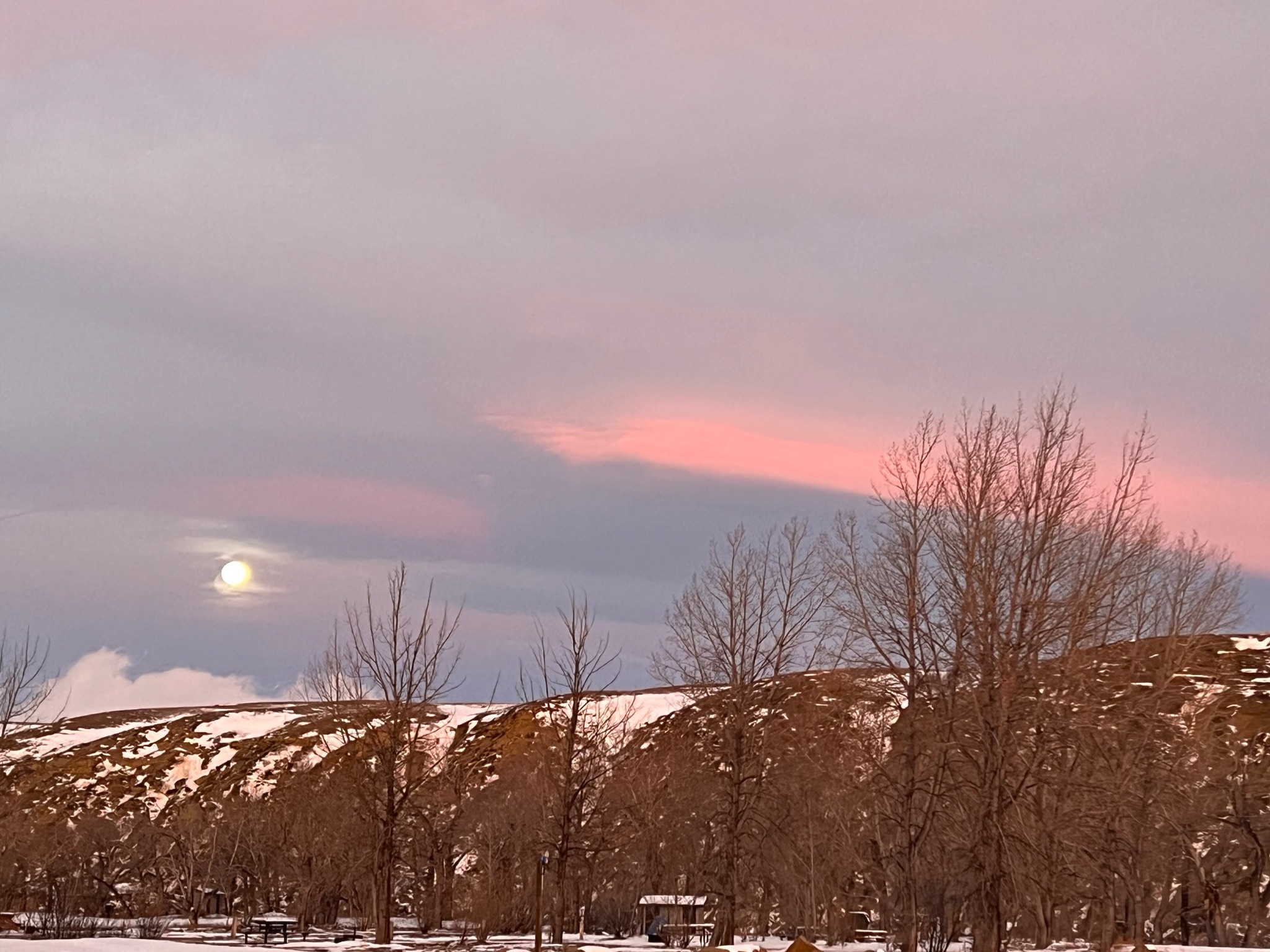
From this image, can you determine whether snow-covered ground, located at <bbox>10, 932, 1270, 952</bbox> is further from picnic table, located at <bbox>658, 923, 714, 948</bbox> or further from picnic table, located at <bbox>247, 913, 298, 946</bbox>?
picnic table, located at <bbox>658, 923, 714, 948</bbox>

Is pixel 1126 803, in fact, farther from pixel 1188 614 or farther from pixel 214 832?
pixel 214 832

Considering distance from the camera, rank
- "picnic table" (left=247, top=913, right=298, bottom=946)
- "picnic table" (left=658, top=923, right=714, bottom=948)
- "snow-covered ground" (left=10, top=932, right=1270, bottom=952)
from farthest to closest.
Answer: "picnic table" (left=658, top=923, right=714, bottom=948), "picnic table" (left=247, top=913, right=298, bottom=946), "snow-covered ground" (left=10, top=932, right=1270, bottom=952)

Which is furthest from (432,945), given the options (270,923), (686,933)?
(686,933)

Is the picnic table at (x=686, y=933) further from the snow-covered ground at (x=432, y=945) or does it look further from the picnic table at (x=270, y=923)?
the picnic table at (x=270, y=923)

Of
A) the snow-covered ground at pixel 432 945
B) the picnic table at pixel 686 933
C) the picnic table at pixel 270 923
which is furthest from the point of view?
the picnic table at pixel 686 933

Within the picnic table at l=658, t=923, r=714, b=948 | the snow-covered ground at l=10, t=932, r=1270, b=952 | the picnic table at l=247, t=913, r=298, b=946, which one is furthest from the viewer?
the picnic table at l=658, t=923, r=714, b=948

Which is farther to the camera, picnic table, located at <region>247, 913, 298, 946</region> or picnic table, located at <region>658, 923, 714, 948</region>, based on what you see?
picnic table, located at <region>658, 923, 714, 948</region>

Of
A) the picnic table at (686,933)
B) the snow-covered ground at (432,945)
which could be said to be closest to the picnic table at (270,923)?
the snow-covered ground at (432,945)

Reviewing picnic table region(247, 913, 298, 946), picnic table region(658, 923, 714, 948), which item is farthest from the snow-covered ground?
picnic table region(658, 923, 714, 948)

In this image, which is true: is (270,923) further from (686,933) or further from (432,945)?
(686,933)

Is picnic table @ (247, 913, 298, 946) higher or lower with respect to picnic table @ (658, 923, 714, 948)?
higher

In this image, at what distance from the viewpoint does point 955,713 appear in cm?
3075

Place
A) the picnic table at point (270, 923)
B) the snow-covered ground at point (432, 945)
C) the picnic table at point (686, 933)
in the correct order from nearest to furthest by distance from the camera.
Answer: the snow-covered ground at point (432, 945) → the picnic table at point (270, 923) → the picnic table at point (686, 933)

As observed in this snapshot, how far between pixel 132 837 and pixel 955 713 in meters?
47.4
